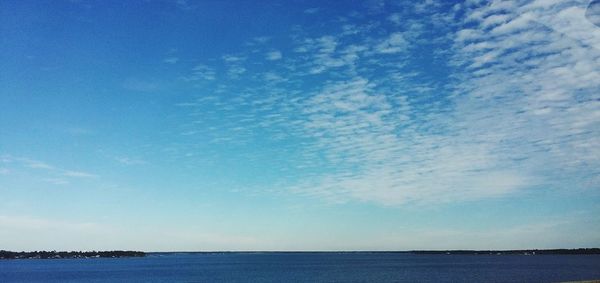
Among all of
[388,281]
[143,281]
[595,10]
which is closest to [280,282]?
[388,281]

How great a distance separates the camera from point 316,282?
79.9 metres

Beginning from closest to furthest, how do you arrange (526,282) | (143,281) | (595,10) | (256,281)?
(595,10) → (526,282) → (256,281) → (143,281)

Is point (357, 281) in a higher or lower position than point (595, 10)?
lower

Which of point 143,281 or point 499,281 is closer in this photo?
point 499,281

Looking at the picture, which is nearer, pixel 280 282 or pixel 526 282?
pixel 526 282

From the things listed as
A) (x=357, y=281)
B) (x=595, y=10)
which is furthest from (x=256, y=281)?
(x=595, y=10)

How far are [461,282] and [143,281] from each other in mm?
62900

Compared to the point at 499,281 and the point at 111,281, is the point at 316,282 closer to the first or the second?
the point at 499,281

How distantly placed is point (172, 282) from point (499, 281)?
60368 millimetres

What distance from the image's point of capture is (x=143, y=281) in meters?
93.0

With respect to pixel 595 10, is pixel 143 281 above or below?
below

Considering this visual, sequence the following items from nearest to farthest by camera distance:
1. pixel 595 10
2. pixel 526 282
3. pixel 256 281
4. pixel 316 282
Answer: pixel 595 10
pixel 526 282
pixel 316 282
pixel 256 281

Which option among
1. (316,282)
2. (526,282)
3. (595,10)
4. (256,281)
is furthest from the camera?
(256,281)

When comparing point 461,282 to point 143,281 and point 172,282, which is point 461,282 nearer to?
point 172,282
